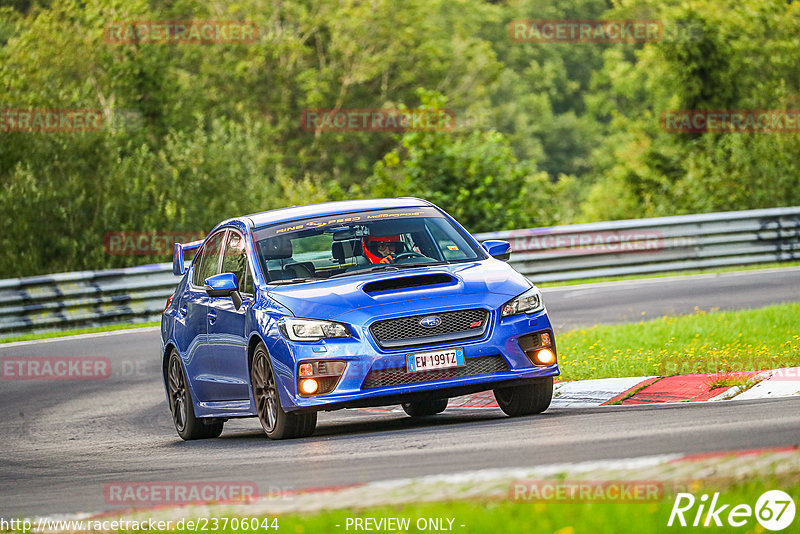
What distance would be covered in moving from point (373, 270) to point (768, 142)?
23.8 m

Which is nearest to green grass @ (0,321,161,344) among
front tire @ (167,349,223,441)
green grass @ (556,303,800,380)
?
green grass @ (556,303,800,380)

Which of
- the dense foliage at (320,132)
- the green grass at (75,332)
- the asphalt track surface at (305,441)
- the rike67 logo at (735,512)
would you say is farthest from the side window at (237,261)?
the dense foliage at (320,132)

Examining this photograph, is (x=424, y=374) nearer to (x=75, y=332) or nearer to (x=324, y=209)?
(x=324, y=209)

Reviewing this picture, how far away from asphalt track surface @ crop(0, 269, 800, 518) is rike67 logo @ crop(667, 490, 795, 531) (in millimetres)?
1529

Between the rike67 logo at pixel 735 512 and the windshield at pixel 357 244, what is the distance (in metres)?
5.06

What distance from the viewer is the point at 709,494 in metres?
5.52

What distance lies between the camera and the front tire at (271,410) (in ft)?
31.9

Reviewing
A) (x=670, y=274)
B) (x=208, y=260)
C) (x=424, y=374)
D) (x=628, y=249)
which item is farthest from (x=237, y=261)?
(x=670, y=274)

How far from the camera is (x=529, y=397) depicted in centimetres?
1016

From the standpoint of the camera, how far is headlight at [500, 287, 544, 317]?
31.8 feet

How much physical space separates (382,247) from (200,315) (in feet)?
5.66

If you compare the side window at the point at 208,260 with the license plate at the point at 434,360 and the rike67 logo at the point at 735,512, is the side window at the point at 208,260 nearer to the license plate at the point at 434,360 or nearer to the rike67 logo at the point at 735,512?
the license plate at the point at 434,360

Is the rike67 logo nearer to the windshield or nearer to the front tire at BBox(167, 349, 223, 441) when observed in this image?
the windshield

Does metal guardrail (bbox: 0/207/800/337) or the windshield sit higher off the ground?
the windshield
